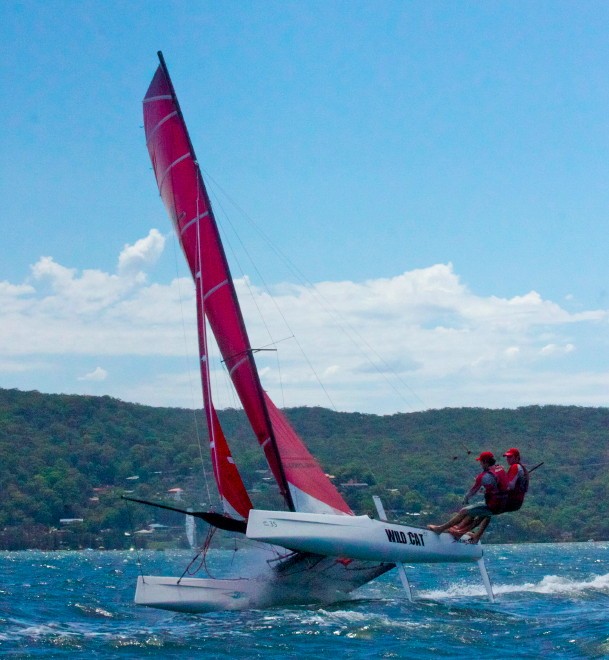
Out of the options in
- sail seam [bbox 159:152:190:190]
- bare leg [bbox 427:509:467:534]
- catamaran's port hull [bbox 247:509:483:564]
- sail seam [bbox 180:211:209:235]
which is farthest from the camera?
sail seam [bbox 159:152:190:190]

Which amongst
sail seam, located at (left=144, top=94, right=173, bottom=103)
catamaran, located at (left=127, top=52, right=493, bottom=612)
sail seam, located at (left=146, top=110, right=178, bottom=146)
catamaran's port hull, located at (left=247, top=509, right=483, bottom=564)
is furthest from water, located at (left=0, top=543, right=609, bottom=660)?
sail seam, located at (left=144, top=94, right=173, bottom=103)

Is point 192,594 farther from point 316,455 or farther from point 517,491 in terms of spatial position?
point 316,455

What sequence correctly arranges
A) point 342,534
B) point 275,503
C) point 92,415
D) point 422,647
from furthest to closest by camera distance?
point 92,415, point 275,503, point 342,534, point 422,647

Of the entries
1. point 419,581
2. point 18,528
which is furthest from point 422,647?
point 18,528

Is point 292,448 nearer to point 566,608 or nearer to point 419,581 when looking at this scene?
point 566,608

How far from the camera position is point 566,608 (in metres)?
18.0

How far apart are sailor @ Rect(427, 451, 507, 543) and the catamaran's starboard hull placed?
1.38 meters

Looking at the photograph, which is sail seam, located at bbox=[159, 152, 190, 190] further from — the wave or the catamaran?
the wave

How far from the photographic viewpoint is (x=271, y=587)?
56.4 ft

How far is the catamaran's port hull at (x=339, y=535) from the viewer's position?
15.8 m

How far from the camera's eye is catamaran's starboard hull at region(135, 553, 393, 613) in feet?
54.1

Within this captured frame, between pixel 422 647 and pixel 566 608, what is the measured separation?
18.1 feet

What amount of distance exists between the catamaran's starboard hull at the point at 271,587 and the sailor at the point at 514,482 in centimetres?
239

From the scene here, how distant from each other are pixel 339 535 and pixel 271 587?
6.18 ft
